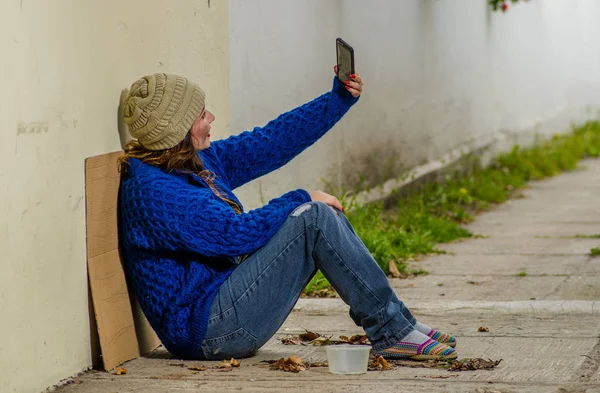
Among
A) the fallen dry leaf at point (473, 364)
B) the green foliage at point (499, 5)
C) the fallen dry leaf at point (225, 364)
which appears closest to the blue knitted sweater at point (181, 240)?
the fallen dry leaf at point (225, 364)

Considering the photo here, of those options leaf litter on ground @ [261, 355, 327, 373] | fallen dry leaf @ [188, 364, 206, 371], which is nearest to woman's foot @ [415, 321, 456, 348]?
leaf litter on ground @ [261, 355, 327, 373]

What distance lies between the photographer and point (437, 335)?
4.30 metres

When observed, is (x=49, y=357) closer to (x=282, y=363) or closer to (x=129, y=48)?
(x=282, y=363)

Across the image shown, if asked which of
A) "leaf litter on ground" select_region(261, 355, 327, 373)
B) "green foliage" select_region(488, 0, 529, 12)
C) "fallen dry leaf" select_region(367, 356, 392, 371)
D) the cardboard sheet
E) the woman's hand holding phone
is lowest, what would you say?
"fallen dry leaf" select_region(367, 356, 392, 371)

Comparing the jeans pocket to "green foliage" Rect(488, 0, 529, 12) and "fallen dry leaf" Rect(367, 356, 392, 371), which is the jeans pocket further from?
"green foliage" Rect(488, 0, 529, 12)

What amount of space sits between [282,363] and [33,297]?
1029 mm

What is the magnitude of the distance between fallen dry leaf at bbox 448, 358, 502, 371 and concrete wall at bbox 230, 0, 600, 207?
242cm

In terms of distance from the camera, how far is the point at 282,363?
13.4 ft

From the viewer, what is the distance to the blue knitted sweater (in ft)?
12.7

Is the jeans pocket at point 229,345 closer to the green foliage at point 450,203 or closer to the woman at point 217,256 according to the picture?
the woman at point 217,256

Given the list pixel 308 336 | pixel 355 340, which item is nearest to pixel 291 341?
pixel 308 336

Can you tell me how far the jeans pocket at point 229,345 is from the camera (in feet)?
13.4

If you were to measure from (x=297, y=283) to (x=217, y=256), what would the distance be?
1.16 ft

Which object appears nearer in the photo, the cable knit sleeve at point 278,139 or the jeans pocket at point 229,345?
the jeans pocket at point 229,345
